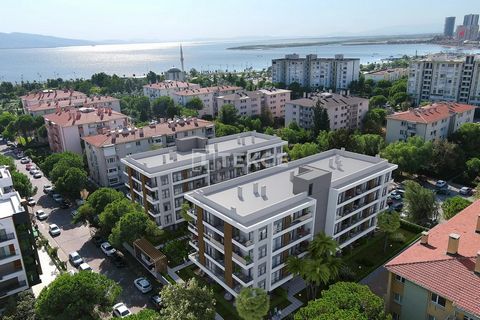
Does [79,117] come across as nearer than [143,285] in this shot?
No

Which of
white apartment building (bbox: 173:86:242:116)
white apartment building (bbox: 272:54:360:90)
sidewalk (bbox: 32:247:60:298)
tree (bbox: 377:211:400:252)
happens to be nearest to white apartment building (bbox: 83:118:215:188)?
sidewalk (bbox: 32:247:60:298)

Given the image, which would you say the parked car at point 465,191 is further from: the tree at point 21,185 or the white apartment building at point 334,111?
the tree at point 21,185

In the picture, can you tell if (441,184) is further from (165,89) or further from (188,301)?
(165,89)

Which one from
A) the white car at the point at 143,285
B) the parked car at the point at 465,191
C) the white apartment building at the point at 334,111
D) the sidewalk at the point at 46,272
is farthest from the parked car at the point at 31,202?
the parked car at the point at 465,191

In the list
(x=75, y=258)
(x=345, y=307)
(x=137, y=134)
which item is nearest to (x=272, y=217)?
(x=345, y=307)

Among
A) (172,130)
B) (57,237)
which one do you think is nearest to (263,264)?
(57,237)

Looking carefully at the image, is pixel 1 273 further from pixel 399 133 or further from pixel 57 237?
pixel 399 133
